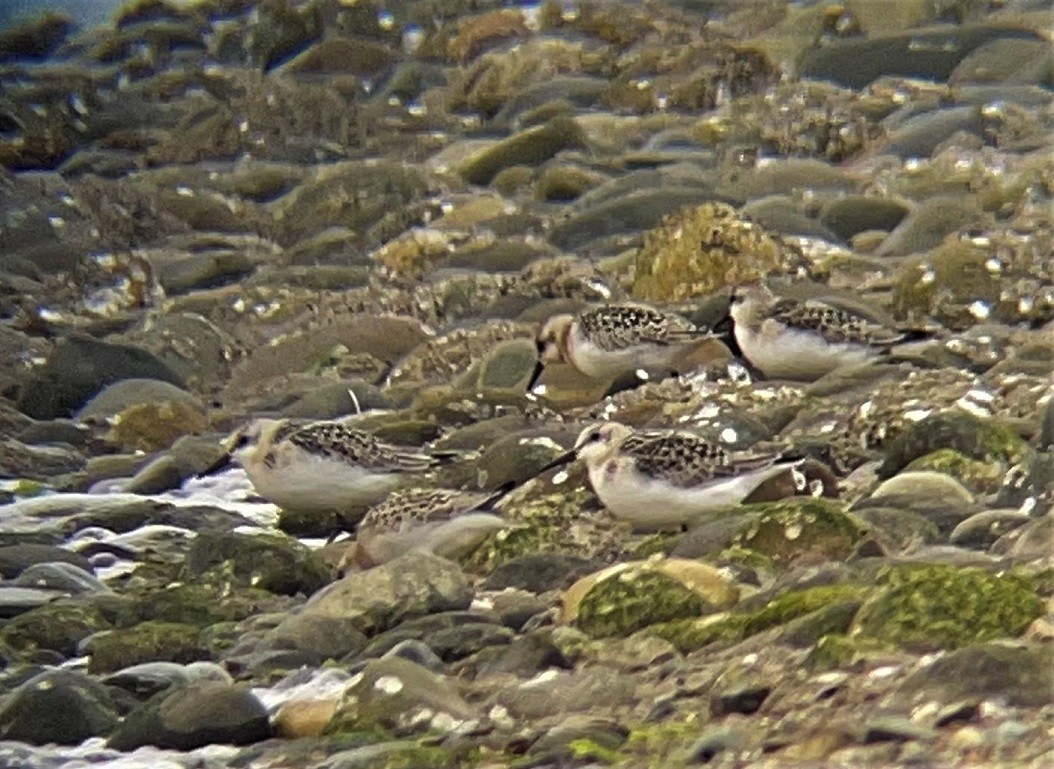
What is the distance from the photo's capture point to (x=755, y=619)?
5.55 meters

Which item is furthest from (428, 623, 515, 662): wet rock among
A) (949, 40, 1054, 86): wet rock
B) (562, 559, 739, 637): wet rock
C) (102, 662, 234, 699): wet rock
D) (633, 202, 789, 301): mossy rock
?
(949, 40, 1054, 86): wet rock

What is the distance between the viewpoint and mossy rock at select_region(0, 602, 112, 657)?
6547 mm

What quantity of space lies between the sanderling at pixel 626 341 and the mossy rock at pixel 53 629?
326cm

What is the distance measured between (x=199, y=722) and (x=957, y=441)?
113 inches

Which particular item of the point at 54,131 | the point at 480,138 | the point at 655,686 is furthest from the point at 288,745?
the point at 54,131

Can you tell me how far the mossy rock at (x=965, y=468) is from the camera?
694 cm

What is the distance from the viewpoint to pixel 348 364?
1094 centimetres

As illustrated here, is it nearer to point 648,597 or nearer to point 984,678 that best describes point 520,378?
point 648,597

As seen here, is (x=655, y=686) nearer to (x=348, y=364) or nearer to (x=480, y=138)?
(x=348, y=364)

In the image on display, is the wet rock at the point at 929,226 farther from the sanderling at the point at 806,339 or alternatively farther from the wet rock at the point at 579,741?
the wet rock at the point at 579,741

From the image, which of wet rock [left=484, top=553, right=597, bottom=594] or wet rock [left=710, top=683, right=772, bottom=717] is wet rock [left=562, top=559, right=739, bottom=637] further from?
wet rock [left=710, top=683, right=772, bottom=717]

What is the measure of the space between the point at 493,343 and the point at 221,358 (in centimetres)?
179

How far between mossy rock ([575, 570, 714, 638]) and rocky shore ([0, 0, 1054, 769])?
1cm

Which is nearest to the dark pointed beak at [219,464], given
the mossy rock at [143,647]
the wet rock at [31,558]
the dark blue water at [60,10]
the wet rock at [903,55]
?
the wet rock at [31,558]
